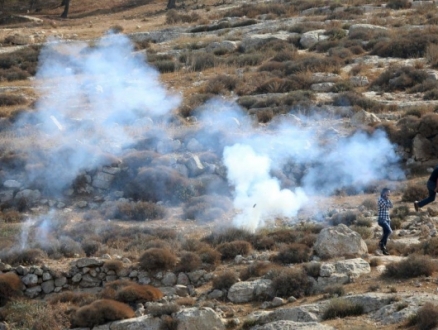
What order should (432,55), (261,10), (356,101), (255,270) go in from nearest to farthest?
(255,270)
(356,101)
(432,55)
(261,10)

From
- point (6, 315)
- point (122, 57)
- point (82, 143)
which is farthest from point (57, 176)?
point (122, 57)

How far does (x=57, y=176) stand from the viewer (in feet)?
96.9

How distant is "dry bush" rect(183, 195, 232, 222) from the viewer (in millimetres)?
26203

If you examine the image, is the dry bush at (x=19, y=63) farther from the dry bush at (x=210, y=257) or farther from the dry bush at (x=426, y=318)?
the dry bush at (x=426, y=318)

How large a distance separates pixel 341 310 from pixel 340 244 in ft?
12.4

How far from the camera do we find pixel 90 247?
23453 mm

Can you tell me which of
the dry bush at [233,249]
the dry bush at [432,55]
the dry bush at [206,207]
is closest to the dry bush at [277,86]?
the dry bush at [432,55]

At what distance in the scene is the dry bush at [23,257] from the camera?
74.1ft

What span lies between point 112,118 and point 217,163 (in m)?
6.25

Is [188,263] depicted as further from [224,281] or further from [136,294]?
[136,294]

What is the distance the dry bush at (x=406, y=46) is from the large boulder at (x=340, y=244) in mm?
21329

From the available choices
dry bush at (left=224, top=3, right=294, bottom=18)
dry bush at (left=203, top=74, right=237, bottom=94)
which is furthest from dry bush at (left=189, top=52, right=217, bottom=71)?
dry bush at (left=224, top=3, right=294, bottom=18)

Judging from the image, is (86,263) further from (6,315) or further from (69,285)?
(6,315)

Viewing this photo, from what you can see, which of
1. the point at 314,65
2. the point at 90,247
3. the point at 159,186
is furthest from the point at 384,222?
the point at 314,65
